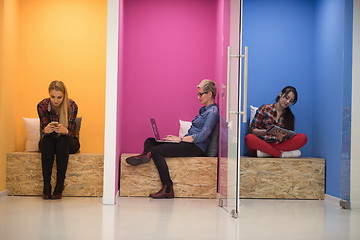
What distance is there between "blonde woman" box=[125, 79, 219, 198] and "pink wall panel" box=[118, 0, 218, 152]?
0.61m

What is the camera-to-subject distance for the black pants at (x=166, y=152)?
18.2 ft

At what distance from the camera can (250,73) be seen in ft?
21.1

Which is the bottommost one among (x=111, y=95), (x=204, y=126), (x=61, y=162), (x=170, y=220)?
(x=170, y=220)

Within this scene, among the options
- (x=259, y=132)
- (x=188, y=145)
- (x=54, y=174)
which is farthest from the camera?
(x=259, y=132)

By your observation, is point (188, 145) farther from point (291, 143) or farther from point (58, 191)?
point (58, 191)

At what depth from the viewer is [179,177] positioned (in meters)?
5.66

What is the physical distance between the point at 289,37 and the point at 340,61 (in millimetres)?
1112

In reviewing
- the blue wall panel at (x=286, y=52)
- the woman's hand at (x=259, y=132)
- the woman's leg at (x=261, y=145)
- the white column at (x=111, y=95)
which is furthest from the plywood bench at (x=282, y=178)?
the white column at (x=111, y=95)

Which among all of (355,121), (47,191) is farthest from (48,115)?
(355,121)

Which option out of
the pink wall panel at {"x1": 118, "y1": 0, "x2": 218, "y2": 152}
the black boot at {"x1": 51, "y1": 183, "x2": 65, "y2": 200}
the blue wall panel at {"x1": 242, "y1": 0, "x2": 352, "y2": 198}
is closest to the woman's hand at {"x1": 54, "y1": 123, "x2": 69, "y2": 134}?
the black boot at {"x1": 51, "y1": 183, "x2": 65, "y2": 200}

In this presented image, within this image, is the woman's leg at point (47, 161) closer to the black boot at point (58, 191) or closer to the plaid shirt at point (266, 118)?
the black boot at point (58, 191)

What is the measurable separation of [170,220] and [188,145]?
1628 mm

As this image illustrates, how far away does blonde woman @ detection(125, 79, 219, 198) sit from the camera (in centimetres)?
554

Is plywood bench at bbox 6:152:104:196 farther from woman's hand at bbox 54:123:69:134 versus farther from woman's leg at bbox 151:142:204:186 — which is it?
woman's leg at bbox 151:142:204:186
